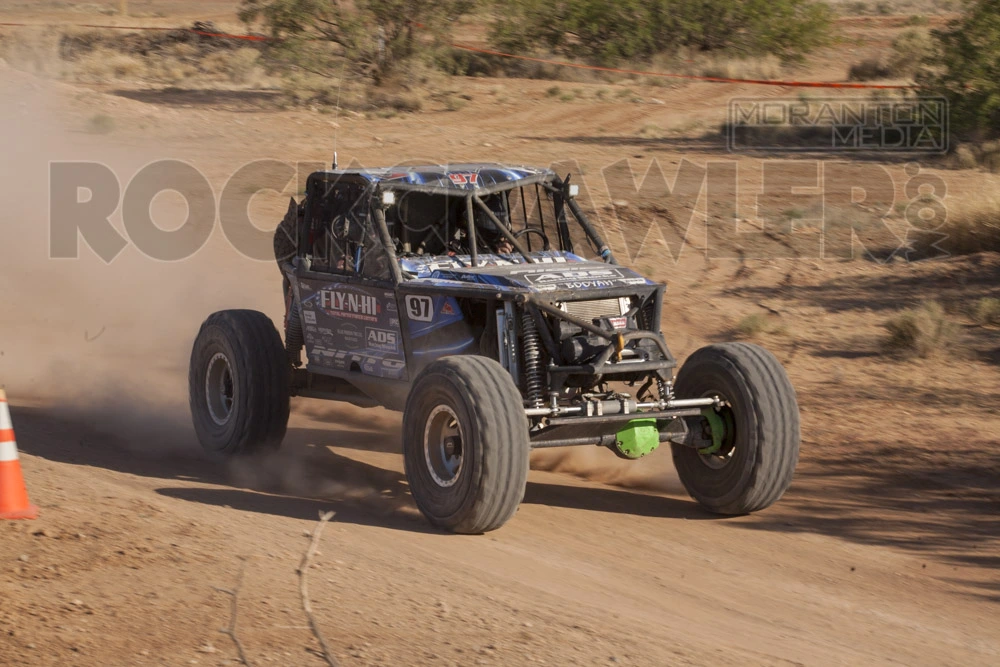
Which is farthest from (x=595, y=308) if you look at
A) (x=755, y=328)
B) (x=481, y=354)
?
(x=755, y=328)

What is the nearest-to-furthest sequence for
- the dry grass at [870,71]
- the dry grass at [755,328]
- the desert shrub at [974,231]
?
the dry grass at [755,328] → the desert shrub at [974,231] → the dry grass at [870,71]

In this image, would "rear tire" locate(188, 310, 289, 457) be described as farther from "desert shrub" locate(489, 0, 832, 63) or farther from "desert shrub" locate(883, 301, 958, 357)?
"desert shrub" locate(489, 0, 832, 63)

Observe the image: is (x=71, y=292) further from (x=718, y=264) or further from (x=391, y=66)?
(x=391, y=66)

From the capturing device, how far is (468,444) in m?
6.51

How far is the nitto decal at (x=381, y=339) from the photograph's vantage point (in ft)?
25.6

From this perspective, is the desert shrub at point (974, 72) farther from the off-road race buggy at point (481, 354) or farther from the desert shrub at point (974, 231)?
the off-road race buggy at point (481, 354)

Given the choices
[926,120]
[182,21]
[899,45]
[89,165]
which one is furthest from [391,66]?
[182,21]

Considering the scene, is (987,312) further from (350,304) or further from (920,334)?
(350,304)

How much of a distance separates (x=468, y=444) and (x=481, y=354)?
1.07 metres

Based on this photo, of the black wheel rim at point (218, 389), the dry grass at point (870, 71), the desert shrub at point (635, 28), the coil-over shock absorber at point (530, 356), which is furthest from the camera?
the desert shrub at point (635, 28)

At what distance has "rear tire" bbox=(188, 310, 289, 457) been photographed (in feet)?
27.9

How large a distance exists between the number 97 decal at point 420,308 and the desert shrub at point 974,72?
17035 mm

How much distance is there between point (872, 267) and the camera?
49.0 ft

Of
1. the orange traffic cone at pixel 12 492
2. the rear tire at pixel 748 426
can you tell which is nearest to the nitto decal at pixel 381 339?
the rear tire at pixel 748 426
